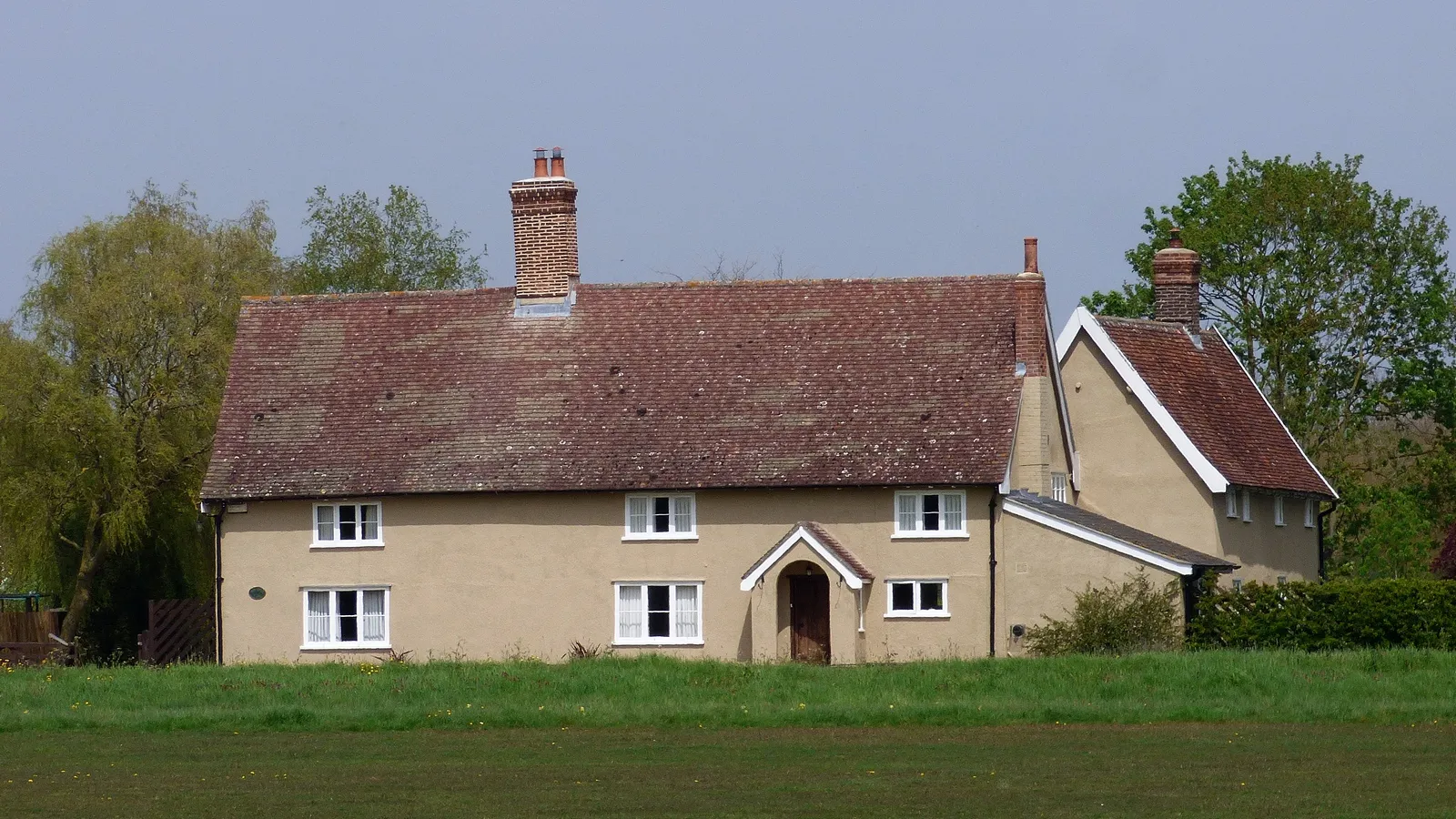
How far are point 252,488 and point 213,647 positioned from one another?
477 centimetres

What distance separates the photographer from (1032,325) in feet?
138

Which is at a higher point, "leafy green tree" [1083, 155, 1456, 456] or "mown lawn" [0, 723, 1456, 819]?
"leafy green tree" [1083, 155, 1456, 456]

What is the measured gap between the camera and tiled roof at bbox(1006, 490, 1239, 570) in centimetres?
3944

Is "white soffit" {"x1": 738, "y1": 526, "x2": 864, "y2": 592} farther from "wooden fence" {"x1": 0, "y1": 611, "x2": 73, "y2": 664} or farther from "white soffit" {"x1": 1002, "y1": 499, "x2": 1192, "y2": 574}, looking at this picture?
"wooden fence" {"x1": 0, "y1": 611, "x2": 73, "y2": 664}

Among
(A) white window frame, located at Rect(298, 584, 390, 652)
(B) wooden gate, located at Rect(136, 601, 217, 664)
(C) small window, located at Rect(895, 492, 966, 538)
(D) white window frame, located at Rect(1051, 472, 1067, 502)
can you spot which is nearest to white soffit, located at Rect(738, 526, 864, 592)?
(C) small window, located at Rect(895, 492, 966, 538)

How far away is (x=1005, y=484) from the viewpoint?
40469mm

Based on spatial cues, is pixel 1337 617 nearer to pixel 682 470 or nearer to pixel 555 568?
pixel 682 470

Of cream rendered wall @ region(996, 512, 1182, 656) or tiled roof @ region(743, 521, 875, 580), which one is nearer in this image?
cream rendered wall @ region(996, 512, 1182, 656)

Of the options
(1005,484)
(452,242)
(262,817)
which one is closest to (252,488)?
(1005,484)

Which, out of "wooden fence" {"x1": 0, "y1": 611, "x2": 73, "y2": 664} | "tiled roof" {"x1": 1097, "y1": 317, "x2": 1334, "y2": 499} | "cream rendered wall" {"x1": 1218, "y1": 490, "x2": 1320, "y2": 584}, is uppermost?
"tiled roof" {"x1": 1097, "y1": 317, "x2": 1334, "y2": 499}

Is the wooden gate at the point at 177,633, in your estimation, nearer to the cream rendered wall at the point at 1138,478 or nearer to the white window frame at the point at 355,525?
the white window frame at the point at 355,525

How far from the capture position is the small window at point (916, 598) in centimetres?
4062

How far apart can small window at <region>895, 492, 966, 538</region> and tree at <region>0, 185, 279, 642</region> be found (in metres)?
17.3

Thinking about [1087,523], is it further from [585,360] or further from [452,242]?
[452,242]
